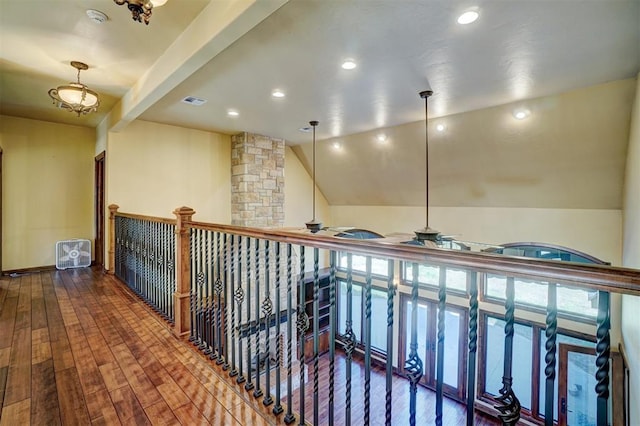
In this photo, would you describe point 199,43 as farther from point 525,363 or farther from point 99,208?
point 525,363

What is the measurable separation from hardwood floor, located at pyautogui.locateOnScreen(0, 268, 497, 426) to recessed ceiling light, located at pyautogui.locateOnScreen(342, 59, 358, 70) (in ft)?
9.93

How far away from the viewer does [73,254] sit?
537 cm

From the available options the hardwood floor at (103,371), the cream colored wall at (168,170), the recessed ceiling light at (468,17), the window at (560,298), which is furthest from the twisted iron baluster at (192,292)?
the window at (560,298)

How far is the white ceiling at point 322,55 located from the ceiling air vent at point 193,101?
0.13 meters

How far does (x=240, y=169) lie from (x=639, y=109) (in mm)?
5900

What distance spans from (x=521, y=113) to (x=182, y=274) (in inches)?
188

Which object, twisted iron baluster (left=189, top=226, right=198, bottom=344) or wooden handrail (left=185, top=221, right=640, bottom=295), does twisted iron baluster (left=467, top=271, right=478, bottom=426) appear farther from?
twisted iron baluster (left=189, top=226, right=198, bottom=344)

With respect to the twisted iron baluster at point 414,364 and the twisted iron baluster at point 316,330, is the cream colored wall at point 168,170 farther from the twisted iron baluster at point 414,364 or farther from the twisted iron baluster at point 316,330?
the twisted iron baluster at point 414,364

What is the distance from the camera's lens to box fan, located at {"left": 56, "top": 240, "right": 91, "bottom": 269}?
17.3ft

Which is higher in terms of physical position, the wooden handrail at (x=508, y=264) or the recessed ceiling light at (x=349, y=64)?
the recessed ceiling light at (x=349, y=64)

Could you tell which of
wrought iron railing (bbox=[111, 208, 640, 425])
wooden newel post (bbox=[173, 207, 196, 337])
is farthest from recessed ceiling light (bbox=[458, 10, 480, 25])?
wooden newel post (bbox=[173, 207, 196, 337])

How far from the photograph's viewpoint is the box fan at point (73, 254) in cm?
526

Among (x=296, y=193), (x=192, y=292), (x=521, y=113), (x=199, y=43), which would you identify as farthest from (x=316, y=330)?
(x=296, y=193)

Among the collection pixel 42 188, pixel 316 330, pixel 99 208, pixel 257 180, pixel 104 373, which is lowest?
A: pixel 104 373
